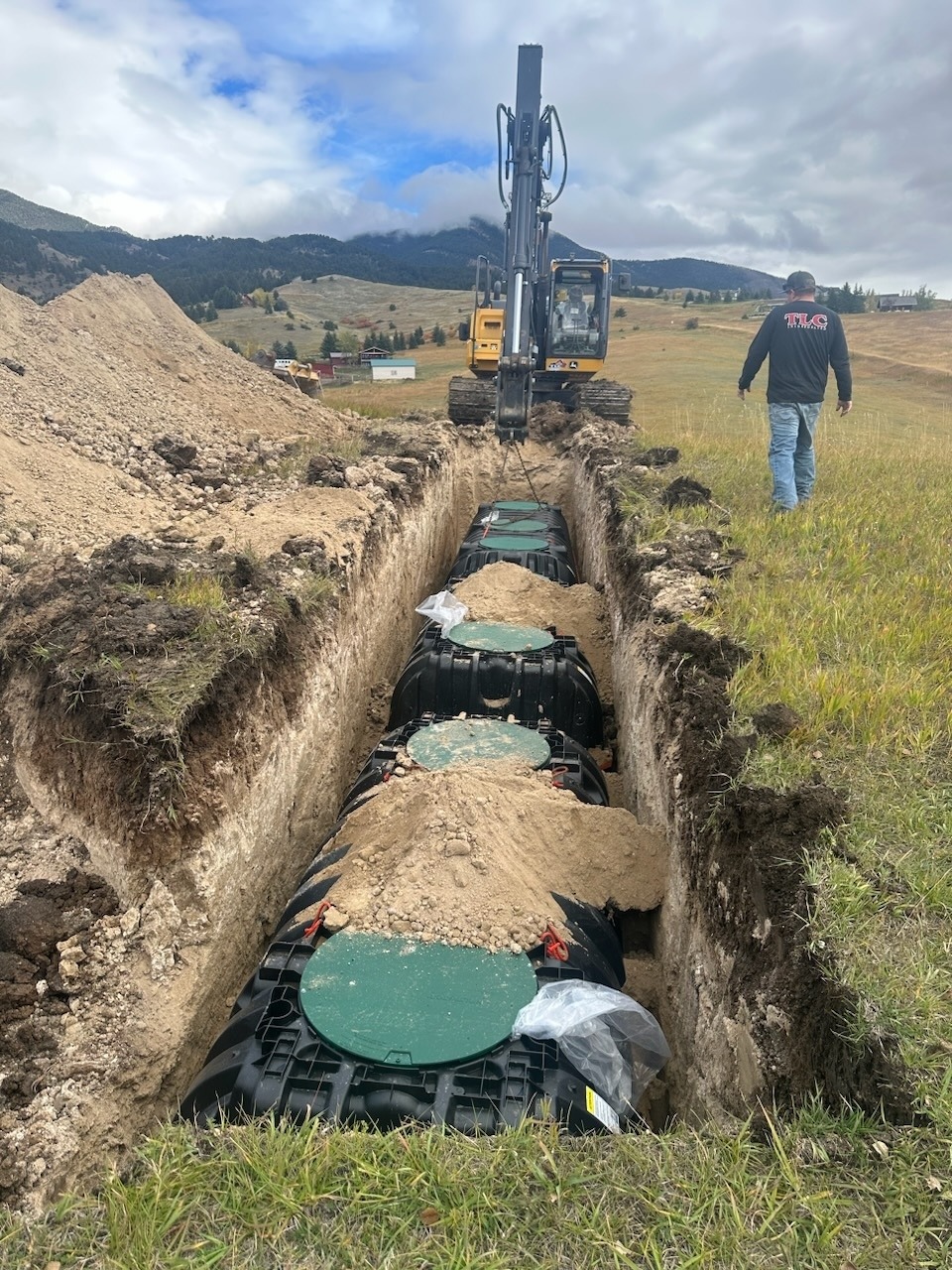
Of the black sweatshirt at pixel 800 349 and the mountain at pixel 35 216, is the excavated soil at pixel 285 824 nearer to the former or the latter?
the black sweatshirt at pixel 800 349

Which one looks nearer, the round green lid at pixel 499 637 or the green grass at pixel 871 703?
the green grass at pixel 871 703

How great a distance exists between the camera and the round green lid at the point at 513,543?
818 centimetres

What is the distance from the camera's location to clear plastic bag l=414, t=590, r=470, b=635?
20.2ft

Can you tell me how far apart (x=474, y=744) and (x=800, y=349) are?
14.6ft

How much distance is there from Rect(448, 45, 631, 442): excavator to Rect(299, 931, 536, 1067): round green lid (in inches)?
329

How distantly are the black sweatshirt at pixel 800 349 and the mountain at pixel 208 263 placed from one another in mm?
47804

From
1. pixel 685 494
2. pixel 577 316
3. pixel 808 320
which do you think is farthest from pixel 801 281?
pixel 577 316

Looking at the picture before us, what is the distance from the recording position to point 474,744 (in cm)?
448

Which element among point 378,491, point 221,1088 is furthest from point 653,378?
point 221,1088

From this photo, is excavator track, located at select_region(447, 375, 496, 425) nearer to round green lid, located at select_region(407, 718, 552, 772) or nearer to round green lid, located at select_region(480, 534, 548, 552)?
round green lid, located at select_region(480, 534, 548, 552)

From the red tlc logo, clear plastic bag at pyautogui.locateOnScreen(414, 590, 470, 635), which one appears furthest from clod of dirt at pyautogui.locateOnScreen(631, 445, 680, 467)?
clear plastic bag at pyautogui.locateOnScreen(414, 590, 470, 635)

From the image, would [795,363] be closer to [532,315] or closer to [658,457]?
[658,457]

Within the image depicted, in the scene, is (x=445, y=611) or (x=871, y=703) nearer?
(x=871, y=703)

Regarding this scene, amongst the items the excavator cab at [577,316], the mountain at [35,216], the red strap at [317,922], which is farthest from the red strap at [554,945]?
the mountain at [35,216]
